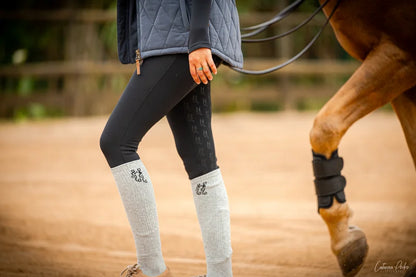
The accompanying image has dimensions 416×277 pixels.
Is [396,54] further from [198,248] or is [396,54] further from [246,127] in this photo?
[246,127]

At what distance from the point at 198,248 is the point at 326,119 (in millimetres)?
1184

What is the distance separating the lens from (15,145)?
22.2 ft

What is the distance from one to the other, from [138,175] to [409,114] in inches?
46.7

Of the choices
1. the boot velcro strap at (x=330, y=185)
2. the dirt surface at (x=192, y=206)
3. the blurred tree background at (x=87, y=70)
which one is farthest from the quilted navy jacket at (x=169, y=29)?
the blurred tree background at (x=87, y=70)

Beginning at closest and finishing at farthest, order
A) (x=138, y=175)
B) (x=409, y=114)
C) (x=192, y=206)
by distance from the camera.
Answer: (x=138, y=175) → (x=409, y=114) → (x=192, y=206)

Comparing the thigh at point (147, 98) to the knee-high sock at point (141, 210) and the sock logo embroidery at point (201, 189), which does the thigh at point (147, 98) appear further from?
the sock logo embroidery at point (201, 189)

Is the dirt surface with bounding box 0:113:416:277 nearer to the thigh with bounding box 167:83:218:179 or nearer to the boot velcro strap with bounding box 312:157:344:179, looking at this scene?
the boot velcro strap with bounding box 312:157:344:179

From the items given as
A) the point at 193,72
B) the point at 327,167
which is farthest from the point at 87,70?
the point at 193,72

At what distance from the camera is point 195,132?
1.77m

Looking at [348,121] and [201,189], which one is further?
[348,121]

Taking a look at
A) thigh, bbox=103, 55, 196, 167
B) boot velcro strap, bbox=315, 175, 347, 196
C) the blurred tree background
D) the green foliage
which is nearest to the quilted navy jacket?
thigh, bbox=103, 55, 196, 167

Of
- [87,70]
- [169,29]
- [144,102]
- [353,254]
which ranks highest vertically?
[87,70]

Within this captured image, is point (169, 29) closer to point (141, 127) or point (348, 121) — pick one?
point (141, 127)

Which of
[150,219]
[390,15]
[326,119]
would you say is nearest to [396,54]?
[390,15]
